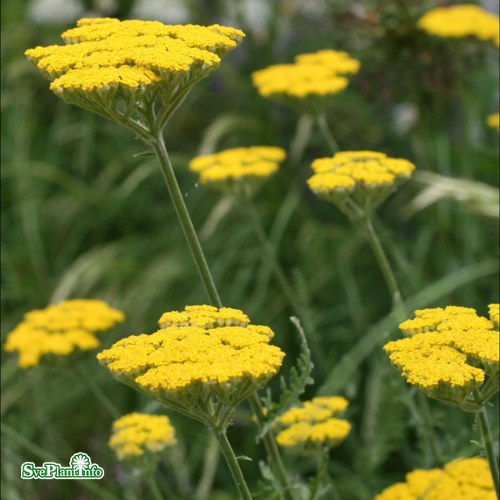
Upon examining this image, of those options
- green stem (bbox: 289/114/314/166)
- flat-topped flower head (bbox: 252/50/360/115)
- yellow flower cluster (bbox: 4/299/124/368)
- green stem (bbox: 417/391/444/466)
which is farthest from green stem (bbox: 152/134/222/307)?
green stem (bbox: 289/114/314/166)

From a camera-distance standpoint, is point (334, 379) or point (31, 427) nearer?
point (334, 379)

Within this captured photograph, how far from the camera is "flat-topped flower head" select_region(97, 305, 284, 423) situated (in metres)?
1.31

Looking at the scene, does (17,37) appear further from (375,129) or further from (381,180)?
(381,180)

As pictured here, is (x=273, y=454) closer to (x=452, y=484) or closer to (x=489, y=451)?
(x=452, y=484)

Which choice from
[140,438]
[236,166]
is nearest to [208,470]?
[236,166]

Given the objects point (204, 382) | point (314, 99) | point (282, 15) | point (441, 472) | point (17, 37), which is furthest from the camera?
point (282, 15)

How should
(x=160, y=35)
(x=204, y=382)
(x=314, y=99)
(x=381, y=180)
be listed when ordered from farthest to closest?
(x=314, y=99)
(x=381, y=180)
(x=160, y=35)
(x=204, y=382)

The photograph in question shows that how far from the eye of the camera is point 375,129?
4223 millimetres

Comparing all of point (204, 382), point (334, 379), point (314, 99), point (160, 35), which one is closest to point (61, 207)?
point (314, 99)

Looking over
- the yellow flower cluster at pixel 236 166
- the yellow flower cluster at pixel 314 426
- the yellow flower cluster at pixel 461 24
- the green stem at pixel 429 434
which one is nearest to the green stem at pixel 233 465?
the yellow flower cluster at pixel 314 426

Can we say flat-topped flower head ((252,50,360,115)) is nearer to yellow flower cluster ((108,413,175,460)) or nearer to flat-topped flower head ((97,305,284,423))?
yellow flower cluster ((108,413,175,460))

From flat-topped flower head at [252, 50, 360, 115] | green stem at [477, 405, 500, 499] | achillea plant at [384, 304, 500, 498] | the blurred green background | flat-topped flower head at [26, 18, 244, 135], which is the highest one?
flat-topped flower head at [26, 18, 244, 135]

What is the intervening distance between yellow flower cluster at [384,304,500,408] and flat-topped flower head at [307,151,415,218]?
59 centimetres

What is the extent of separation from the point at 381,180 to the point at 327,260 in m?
1.83
